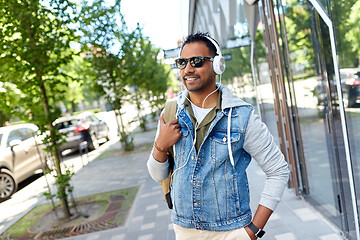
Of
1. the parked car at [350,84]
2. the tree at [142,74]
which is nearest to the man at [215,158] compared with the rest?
the parked car at [350,84]

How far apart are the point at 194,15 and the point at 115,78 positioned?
Result: 9348 millimetres

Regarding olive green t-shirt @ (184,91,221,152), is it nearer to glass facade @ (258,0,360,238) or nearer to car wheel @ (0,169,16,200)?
glass facade @ (258,0,360,238)

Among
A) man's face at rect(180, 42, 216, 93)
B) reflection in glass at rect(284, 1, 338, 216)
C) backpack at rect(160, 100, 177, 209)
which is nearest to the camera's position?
man's face at rect(180, 42, 216, 93)

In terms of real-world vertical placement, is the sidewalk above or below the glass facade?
below

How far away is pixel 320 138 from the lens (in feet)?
14.6

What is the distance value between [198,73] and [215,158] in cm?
47

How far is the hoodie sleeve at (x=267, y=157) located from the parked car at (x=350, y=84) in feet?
5.53

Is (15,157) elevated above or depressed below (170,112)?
below

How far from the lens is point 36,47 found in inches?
241

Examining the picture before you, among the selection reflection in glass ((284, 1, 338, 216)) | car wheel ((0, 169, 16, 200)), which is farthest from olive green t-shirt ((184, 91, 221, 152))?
car wheel ((0, 169, 16, 200))

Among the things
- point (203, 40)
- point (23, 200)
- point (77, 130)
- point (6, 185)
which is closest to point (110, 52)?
point (77, 130)

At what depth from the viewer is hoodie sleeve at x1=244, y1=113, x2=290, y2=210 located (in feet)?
6.20

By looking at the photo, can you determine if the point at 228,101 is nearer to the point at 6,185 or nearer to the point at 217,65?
the point at 217,65

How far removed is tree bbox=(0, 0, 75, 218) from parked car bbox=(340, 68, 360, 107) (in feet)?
15.7
